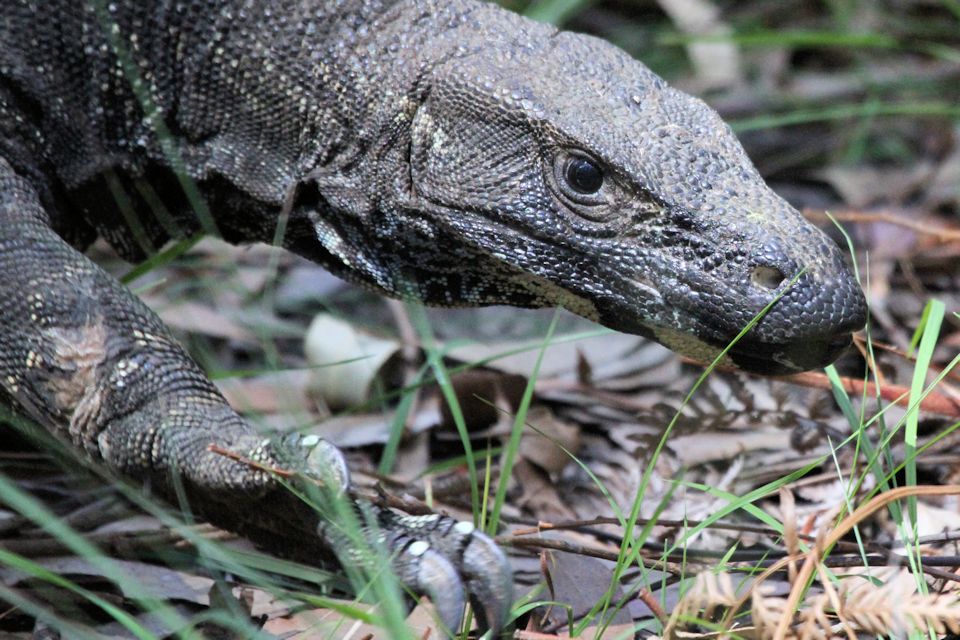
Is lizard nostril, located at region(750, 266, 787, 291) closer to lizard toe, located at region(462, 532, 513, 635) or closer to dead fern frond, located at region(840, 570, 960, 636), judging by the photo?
dead fern frond, located at region(840, 570, 960, 636)

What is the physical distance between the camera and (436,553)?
9.26 ft

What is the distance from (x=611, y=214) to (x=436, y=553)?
1123 mm

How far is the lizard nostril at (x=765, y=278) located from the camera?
3.16m

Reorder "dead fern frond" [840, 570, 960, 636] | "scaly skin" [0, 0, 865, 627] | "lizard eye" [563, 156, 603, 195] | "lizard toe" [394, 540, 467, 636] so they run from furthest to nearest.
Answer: "lizard eye" [563, 156, 603, 195], "scaly skin" [0, 0, 865, 627], "lizard toe" [394, 540, 467, 636], "dead fern frond" [840, 570, 960, 636]

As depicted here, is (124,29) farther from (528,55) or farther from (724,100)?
(724,100)

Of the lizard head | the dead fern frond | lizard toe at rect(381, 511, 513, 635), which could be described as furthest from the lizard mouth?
lizard toe at rect(381, 511, 513, 635)

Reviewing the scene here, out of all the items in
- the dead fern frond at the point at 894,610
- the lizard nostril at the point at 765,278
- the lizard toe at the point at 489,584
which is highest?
the lizard nostril at the point at 765,278

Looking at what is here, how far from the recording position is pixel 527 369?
16.1 feet

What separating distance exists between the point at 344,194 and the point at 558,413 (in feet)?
5.41

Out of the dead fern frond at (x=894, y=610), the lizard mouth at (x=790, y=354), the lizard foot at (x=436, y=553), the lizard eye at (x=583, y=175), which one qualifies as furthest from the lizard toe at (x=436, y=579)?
the lizard eye at (x=583, y=175)

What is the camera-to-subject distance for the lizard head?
10.4 feet

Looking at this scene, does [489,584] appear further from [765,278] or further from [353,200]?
[353,200]

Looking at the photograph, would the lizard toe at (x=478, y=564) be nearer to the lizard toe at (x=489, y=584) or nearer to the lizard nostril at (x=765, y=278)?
the lizard toe at (x=489, y=584)

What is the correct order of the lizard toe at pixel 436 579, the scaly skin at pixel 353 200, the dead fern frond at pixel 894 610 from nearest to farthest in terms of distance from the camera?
the dead fern frond at pixel 894 610
the lizard toe at pixel 436 579
the scaly skin at pixel 353 200
